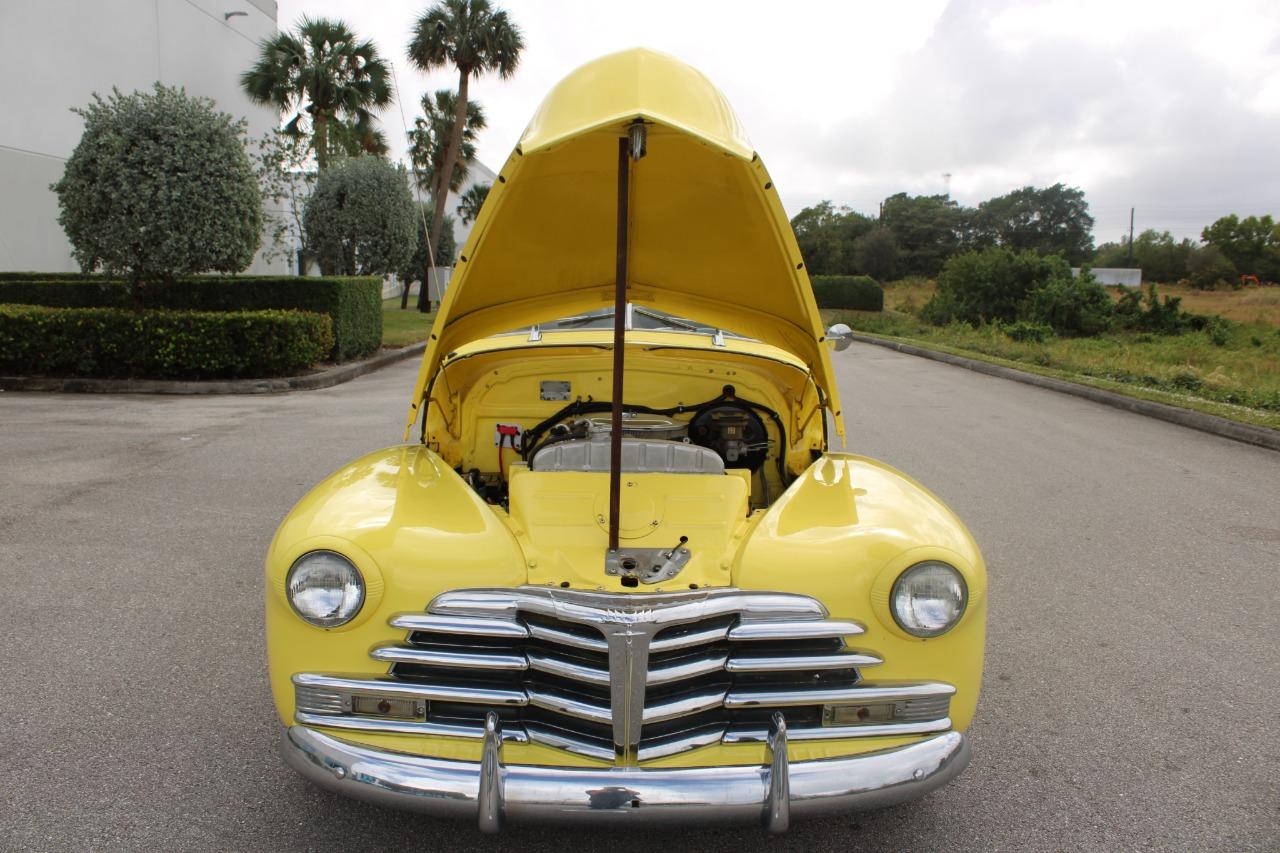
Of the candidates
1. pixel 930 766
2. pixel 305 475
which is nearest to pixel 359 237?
pixel 305 475

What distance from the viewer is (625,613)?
209cm

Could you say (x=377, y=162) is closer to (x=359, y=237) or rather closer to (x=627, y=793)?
(x=359, y=237)

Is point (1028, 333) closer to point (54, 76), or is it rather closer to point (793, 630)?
point (54, 76)

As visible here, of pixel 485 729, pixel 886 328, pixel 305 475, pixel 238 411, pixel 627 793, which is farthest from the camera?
pixel 886 328

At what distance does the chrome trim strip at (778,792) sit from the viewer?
1899 mm

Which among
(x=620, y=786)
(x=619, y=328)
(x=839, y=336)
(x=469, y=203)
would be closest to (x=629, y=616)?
(x=620, y=786)

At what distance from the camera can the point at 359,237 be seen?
1888 cm

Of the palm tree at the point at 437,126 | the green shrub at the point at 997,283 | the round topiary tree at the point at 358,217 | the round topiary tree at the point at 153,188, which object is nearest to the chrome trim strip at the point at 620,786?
the round topiary tree at the point at 153,188

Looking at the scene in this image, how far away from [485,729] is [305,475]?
479 centimetres

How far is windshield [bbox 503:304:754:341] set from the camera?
4227mm

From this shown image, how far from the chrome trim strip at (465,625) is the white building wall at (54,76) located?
15371 mm

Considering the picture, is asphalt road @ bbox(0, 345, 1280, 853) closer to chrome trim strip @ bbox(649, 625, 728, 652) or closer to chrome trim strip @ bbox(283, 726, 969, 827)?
chrome trim strip @ bbox(283, 726, 969, 827)

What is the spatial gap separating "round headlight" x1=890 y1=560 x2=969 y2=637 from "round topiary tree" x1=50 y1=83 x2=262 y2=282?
11.4 m

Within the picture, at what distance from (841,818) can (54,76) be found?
1728cm
